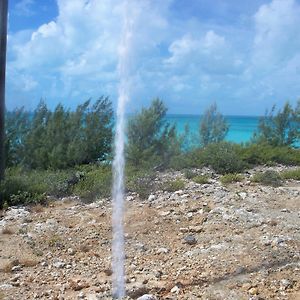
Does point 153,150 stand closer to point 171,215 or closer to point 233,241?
point 171,215

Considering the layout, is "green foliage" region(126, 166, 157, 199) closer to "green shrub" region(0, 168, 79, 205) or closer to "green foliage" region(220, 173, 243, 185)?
"green shrub" region(0, 168, 79, 205)

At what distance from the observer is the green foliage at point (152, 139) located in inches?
420

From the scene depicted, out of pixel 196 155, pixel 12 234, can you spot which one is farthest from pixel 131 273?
pixel 196 155

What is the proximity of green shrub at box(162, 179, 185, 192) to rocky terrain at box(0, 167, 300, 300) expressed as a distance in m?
0.19

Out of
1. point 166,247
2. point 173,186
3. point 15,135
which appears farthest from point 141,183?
point 15,135

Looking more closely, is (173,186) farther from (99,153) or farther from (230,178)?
(99,153)

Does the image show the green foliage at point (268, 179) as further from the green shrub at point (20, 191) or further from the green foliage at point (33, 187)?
the green shrub at point (20, 191)

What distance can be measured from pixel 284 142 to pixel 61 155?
706 centimetres

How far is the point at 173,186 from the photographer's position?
8.04m

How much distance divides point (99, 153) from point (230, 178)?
3890mm

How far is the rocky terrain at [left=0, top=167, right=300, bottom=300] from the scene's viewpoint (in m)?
4.27

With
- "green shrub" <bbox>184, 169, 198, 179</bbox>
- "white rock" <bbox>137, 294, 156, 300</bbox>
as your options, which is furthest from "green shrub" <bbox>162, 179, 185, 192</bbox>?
"white rock" <bbox>137, 294, 156, 300</bbox>

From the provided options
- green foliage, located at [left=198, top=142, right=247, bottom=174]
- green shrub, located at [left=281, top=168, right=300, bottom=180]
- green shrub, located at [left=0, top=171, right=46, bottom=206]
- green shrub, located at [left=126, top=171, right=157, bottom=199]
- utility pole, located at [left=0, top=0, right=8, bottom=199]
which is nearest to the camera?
green shrub, located at [left=0, top=171, right=46, bottom=206]

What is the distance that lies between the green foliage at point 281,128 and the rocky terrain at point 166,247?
6569 mm
